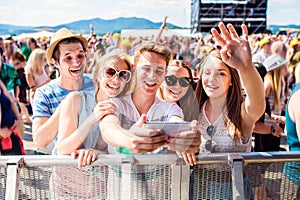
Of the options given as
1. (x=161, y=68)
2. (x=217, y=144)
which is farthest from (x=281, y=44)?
(x=161, y=68)

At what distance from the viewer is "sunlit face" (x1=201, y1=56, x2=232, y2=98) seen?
1588 millimetres

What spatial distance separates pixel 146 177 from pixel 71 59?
2.08 ft

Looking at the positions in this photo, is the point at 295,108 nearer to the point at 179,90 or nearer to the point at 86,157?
the point at 179,90

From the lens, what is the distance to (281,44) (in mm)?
4590

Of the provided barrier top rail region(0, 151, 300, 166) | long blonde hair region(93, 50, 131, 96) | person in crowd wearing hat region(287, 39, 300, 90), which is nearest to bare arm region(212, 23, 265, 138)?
barrier top rail region(0, 151, 300, 166)

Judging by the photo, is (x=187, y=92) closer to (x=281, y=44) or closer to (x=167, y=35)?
(x=167, y=35)

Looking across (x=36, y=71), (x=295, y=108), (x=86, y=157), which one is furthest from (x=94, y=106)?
(x=36, y=71)

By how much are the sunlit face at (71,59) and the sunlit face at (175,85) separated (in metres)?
0.48

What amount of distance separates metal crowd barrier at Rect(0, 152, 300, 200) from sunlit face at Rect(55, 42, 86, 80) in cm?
43

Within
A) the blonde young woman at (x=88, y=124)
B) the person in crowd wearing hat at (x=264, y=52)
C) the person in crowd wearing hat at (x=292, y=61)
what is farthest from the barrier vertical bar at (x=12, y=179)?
the person in crowd wearing hat at (x=264, y=52)

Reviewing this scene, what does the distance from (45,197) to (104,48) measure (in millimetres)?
559

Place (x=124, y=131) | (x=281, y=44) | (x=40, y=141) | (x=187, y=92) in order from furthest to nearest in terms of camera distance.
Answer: (x=281, y=44), (x=40, y=141), (x=187, y=92), (x=124, y=131)

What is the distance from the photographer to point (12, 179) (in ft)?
4.56

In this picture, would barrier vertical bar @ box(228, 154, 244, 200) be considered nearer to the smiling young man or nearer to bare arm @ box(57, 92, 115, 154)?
the smiling young man
